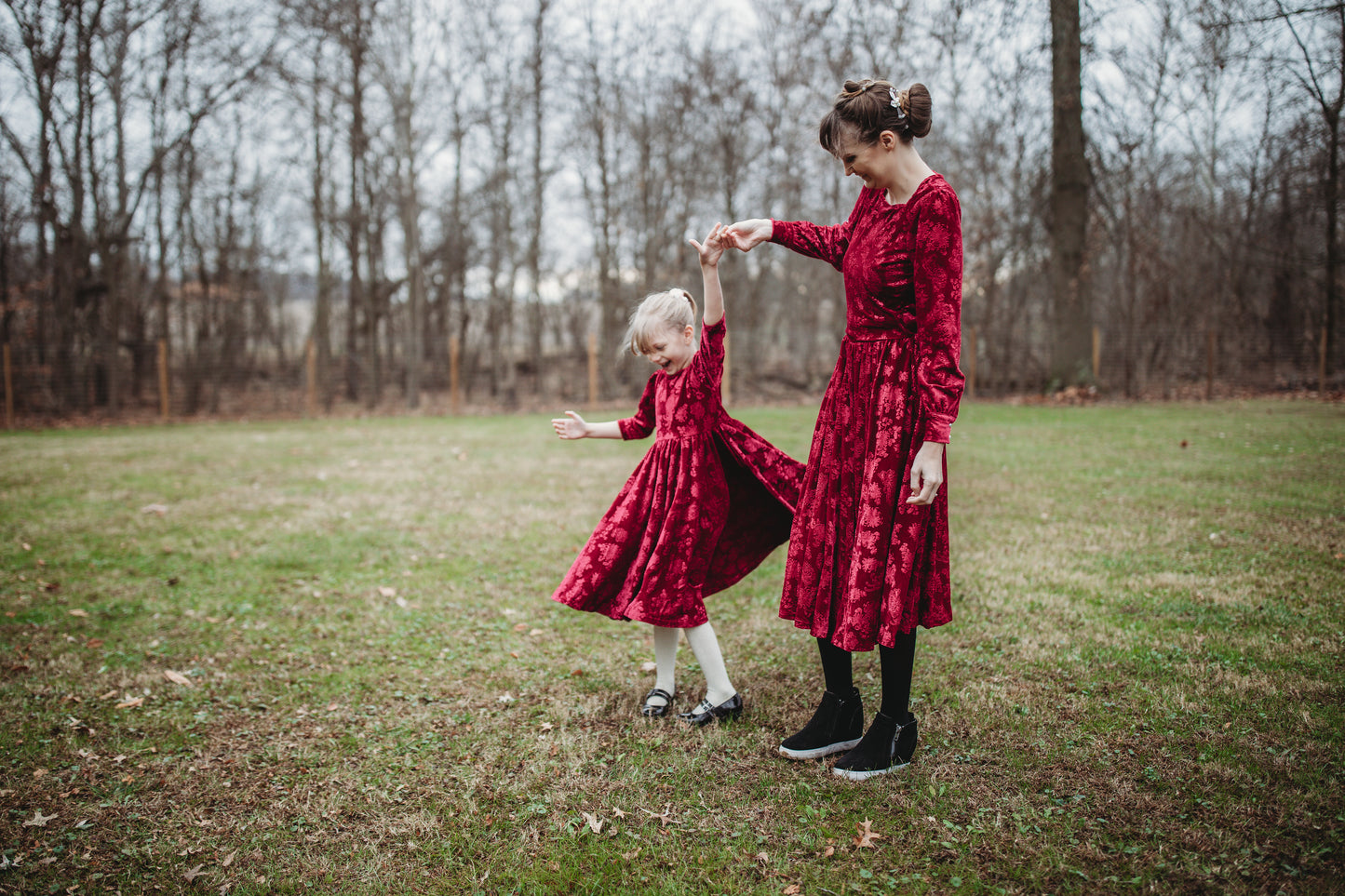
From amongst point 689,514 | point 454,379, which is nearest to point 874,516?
point 689,514

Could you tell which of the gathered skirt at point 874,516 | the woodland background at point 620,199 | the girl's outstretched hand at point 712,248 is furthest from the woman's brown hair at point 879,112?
the woodland background at point 620,199

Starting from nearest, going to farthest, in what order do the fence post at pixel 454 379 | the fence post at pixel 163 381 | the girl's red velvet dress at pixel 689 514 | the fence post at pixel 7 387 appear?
the girl's red velvet dress at pixel 689 514
the fence post at pixel 7 387
the fence post at pixel 163 381
the fence post at pixel 454 379

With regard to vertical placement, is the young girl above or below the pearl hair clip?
below

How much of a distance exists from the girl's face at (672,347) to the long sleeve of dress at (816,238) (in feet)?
1.70

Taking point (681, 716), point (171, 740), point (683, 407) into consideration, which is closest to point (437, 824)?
point (681, 716)

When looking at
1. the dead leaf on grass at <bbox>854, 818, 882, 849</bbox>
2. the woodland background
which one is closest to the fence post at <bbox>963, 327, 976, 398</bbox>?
the woodland background

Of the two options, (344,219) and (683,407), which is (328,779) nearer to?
(683,407)

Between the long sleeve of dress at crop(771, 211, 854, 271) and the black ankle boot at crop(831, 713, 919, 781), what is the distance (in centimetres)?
155

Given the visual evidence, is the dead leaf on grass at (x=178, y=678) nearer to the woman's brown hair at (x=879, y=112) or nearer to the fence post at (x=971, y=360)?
the woman's brown hair at (x=879, y=112)

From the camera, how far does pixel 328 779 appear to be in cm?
262

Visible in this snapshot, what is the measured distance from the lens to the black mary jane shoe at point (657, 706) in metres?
3.04

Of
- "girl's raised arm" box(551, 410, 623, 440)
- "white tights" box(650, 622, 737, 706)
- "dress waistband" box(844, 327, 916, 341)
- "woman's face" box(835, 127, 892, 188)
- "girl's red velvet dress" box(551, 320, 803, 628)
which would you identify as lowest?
"white tights" box(650, 622, 737, 706)

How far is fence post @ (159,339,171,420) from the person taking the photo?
17.2 metres

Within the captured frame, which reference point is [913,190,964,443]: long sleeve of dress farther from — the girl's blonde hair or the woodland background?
the woodland background
